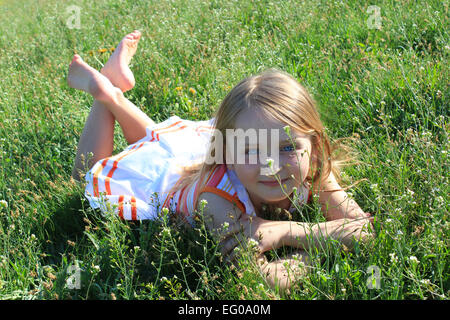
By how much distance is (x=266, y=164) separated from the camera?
2240mm

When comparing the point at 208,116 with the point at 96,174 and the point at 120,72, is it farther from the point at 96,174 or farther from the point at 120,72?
the point at 96,174

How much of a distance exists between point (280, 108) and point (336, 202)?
1.83 ft

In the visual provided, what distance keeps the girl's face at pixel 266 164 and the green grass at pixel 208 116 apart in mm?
316

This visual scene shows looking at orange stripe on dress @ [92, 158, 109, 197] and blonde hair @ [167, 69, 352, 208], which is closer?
blonde hair @ [167, 69, 352, 208]

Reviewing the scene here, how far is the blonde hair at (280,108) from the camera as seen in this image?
7.75 feet

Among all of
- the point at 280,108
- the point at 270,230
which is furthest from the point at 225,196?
the point at 280,108

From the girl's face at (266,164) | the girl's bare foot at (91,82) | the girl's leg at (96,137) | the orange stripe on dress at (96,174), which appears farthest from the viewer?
the girl's bare foot at (91,82)

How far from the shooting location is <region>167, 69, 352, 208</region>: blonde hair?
93.0 inches

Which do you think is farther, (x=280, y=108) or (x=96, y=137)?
(x=96, y=137)

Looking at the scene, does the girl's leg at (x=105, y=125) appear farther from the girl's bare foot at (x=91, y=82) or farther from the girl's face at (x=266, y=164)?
the girl's face at (x=266, y=164)

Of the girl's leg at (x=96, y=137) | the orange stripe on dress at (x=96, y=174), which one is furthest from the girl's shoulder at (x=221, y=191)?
the girl's leg at (x=96, y=137)

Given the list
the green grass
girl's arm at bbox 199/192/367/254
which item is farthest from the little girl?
the green grass

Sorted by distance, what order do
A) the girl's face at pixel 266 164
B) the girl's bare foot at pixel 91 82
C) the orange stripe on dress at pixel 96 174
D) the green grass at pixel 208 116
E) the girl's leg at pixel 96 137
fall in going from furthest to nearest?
1. the girl's bare foot at pixel 91 82
2. the girl's leg at pixel 96 137
3. the orange stripe on dress at pixel 96 174
4. the girl's face at pixel 266 164
5. the green grass at pixel 208 116

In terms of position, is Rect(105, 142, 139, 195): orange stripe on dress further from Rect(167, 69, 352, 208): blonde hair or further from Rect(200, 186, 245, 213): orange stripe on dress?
Rect(200, 186, 245, 213): orange stripe on dress
